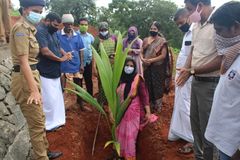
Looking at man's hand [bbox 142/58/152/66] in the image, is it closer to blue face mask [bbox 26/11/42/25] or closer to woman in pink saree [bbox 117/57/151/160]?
woman in pink saree [bbox 117/57/151/160]

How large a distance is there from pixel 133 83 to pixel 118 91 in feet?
0.78

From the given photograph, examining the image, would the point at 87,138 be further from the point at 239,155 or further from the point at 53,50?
the point at 239,155

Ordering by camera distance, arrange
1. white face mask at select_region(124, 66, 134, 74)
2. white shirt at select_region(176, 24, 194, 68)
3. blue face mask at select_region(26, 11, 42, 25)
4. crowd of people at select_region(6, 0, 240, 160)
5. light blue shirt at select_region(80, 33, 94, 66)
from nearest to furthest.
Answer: crowd of people at select_region(6, 0, 240, 160)
blue face mask at select_region(26, 11, 42, 25)
white shirt at select_region(176, 24, 194, 68)
white face mask at select_region(124, 66, 134, 74)
light blue shirt at select_region(80, 33, 94, 66)

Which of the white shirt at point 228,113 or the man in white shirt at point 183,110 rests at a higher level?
the white shirt at point 228,113

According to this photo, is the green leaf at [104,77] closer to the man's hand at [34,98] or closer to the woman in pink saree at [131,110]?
the woman in pink saree at [131,110]

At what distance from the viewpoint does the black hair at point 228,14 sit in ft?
6.25

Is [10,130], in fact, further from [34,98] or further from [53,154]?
[34,98]

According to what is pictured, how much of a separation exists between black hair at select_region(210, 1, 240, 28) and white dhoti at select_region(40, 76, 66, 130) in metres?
2.52

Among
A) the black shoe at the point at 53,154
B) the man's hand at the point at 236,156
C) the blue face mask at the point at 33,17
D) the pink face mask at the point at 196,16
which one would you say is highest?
the pink face mask at the point at 196,16

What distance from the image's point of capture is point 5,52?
5.06 meters

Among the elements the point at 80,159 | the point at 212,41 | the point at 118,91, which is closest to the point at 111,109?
the point at 118,91

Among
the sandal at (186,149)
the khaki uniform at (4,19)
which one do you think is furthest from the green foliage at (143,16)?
the sandal at (186,149)

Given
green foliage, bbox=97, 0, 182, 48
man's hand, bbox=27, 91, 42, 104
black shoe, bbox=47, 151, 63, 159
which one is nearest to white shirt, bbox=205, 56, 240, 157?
man's hand, bbox=27, 91, 42, 104

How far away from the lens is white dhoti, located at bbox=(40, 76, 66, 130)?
13.2 ft
